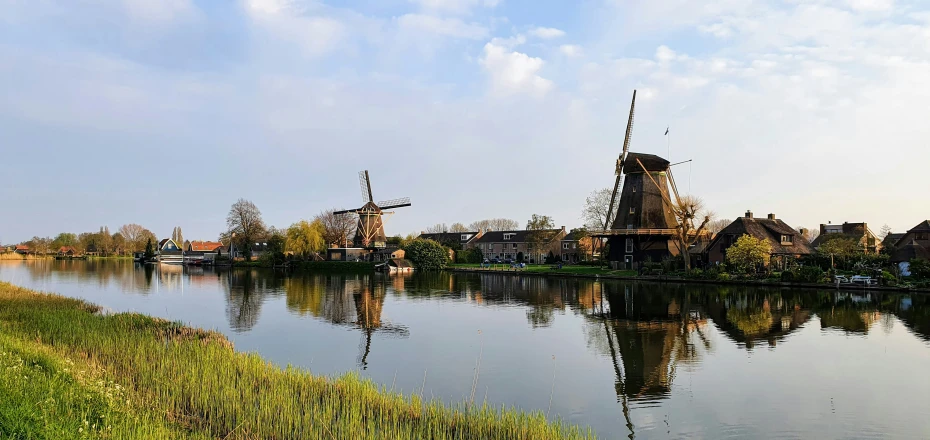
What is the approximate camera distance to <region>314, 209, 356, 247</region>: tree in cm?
6938

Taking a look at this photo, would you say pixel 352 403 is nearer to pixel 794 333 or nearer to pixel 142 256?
pixel 794 333

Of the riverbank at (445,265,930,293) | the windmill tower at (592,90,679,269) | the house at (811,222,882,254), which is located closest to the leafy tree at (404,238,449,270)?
the riverbank at (445,265,930,293)

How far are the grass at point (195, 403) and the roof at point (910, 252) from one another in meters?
36.4

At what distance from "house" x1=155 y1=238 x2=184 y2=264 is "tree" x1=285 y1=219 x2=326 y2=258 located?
125ft

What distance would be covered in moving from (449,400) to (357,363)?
12.5 feet

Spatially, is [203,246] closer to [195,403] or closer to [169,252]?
[169,252]

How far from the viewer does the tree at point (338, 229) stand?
228ft

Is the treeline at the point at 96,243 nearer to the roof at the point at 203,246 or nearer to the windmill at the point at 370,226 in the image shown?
the roof at the point at 203,246

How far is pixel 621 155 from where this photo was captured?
45.8m

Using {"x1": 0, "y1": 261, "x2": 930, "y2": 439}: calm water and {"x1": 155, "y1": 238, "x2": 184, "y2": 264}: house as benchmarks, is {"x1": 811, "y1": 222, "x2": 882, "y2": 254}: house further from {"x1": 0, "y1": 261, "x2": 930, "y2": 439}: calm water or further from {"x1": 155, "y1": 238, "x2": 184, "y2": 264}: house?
{"x1": 155, "y1": 238, "x2": 184, "y2": 264}: house

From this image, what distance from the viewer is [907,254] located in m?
33.9

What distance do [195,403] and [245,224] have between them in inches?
2686

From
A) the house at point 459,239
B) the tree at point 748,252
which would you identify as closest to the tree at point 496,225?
the house at point 459,239

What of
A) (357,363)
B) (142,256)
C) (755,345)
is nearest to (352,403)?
(357,363)
